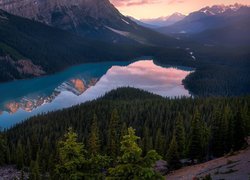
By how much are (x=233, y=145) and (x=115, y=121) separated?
28.8 m

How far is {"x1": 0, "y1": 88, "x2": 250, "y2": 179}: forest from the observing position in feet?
94.9

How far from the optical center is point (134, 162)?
86.2 feet

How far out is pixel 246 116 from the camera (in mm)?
87688

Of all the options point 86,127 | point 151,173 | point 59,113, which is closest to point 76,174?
point 151,173

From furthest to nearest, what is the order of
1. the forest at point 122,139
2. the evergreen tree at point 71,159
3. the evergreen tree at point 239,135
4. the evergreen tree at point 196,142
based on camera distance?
the evergreen tree at point 196,142 → the evergreen tree at point 239,135 → the evergreen tree at point 71,159 → the forest at point 122,139

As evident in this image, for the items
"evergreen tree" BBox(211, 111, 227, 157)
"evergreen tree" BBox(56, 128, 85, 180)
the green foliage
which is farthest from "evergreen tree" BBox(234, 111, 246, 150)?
the green foliage

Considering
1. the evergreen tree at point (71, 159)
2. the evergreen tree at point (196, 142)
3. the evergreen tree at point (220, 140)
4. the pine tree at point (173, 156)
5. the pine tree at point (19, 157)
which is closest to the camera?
the evergreen tree at point (71, 159)

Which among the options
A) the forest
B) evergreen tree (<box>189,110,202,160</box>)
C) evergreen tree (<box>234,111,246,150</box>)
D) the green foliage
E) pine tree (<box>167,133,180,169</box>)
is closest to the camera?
the green foliage

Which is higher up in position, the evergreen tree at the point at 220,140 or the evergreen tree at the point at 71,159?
the evergreen tree at the point at 71,159

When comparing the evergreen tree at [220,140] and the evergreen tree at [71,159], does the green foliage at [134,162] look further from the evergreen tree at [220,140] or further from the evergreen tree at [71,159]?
the evergreen tree at [220,140]

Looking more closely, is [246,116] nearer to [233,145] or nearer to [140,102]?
[233,145]

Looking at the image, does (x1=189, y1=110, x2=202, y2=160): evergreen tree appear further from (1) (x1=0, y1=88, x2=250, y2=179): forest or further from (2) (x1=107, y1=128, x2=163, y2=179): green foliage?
(2) (x1=107, y1=128, x2=163, y2=179): green foliage

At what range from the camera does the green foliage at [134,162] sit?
25.7 m

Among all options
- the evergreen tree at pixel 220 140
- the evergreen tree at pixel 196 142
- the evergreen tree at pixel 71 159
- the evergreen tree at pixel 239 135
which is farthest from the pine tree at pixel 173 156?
the evergreen tree at pixel 71 159
